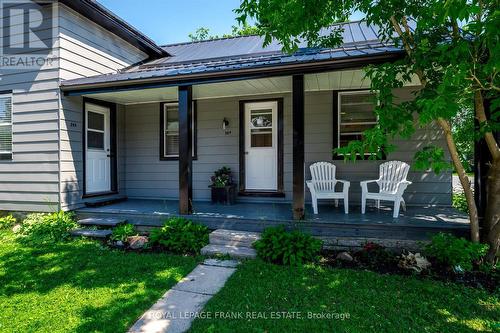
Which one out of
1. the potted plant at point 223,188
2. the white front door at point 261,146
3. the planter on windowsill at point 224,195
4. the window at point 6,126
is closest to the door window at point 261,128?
the white front door at point 261,146

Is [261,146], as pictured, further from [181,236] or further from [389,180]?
[181,236]

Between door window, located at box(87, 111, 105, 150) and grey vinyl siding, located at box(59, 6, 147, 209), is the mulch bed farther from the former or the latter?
door window, located at box(87, 111, 105, 150)

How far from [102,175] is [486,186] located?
22.1 ft

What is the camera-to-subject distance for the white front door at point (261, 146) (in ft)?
20.1

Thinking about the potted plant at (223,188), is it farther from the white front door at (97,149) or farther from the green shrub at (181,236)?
the white front door at (97,149)

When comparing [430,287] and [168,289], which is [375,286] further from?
[168,289]

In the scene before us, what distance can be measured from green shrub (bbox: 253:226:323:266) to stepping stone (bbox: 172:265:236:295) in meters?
0.50

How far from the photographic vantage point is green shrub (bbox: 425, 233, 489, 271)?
3.28 meters

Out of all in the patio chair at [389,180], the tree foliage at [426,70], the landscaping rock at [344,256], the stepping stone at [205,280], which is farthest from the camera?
the patio chair at [389,180]

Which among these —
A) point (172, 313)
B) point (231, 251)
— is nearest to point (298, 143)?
point (231, 251)

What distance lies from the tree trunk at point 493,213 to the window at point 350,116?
2336mm

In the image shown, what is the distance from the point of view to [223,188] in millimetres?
5883

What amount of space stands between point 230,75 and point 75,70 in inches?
128

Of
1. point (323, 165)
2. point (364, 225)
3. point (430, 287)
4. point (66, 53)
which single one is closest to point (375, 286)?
point (430, 287)
